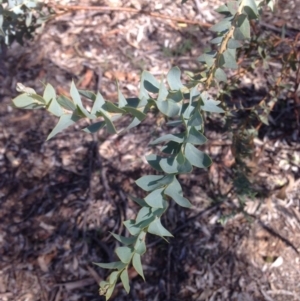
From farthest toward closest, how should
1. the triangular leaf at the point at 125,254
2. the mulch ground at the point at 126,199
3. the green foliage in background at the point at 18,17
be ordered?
the mulch ground at the point at 126,199
the green foliage in background at the point at 18,17
the triangular leaf at the point at 125,254

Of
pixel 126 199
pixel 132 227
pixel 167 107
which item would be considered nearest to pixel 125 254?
pixel 132 227

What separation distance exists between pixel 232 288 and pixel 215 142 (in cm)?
69

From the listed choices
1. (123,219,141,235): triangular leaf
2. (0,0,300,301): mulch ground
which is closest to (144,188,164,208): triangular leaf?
(123,219,141,235): triangular leaf

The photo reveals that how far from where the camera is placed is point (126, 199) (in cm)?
237

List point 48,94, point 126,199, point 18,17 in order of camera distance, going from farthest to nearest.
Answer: point 126,199, point 18,17, point 48,94

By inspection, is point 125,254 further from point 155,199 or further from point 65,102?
point 65,102

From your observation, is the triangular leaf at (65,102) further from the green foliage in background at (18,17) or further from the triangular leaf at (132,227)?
the green foliage in background at (18,17)

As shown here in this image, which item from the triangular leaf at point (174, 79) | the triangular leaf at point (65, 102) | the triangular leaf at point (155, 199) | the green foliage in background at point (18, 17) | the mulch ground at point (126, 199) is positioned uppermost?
the triangular leaf at point (65, 102)

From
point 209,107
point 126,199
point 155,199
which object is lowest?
point 126,199

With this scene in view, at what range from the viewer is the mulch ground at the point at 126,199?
7.13 ft

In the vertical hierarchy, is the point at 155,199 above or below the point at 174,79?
below

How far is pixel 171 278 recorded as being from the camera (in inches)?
85.3

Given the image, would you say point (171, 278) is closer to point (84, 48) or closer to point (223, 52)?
point (223, 52)

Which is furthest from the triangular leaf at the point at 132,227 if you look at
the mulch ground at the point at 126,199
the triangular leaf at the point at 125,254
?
the mulch ground at the point at 126,199
